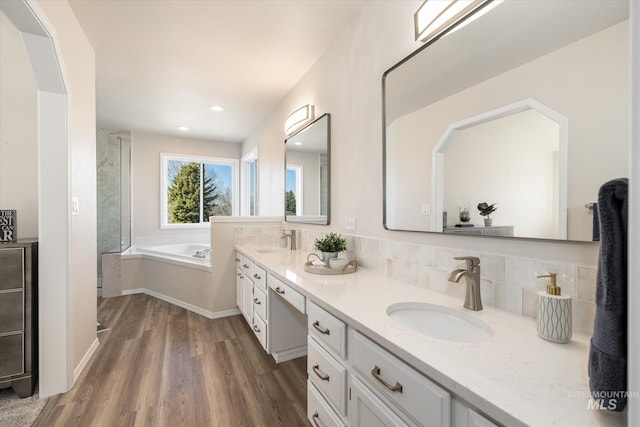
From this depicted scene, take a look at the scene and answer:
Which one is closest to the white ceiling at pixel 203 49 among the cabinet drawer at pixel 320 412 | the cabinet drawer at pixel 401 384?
the cabinet drawer at pixel 401 384

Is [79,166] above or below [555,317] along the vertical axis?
above

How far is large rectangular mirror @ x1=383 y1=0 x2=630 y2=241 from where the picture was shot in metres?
0.83

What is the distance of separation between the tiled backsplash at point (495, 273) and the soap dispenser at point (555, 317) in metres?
0.10

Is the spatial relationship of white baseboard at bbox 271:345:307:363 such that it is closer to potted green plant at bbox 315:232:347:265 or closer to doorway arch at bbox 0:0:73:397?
potted green plant at bbox 315:232:347:265

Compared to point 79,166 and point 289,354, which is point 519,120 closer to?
point 289,354

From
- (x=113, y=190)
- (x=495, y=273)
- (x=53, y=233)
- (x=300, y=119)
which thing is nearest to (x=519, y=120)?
(x=495, y=273)

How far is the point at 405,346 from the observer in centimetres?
79

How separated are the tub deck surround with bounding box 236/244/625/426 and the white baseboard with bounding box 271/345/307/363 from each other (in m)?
1.23

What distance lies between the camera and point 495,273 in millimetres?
1104

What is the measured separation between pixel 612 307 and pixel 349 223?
1587mm

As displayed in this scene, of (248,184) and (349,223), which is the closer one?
(349,223)

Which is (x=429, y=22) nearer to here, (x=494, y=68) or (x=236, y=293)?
(x=494, y=68)

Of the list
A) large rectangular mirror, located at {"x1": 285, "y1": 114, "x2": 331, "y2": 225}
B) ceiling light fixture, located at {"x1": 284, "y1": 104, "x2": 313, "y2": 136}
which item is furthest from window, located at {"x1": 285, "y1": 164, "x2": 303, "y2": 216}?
ceiling light fixture, located at {"x1": 284, "y1": 104, "x2": 313, "y2": 136}

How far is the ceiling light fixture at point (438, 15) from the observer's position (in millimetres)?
1182
